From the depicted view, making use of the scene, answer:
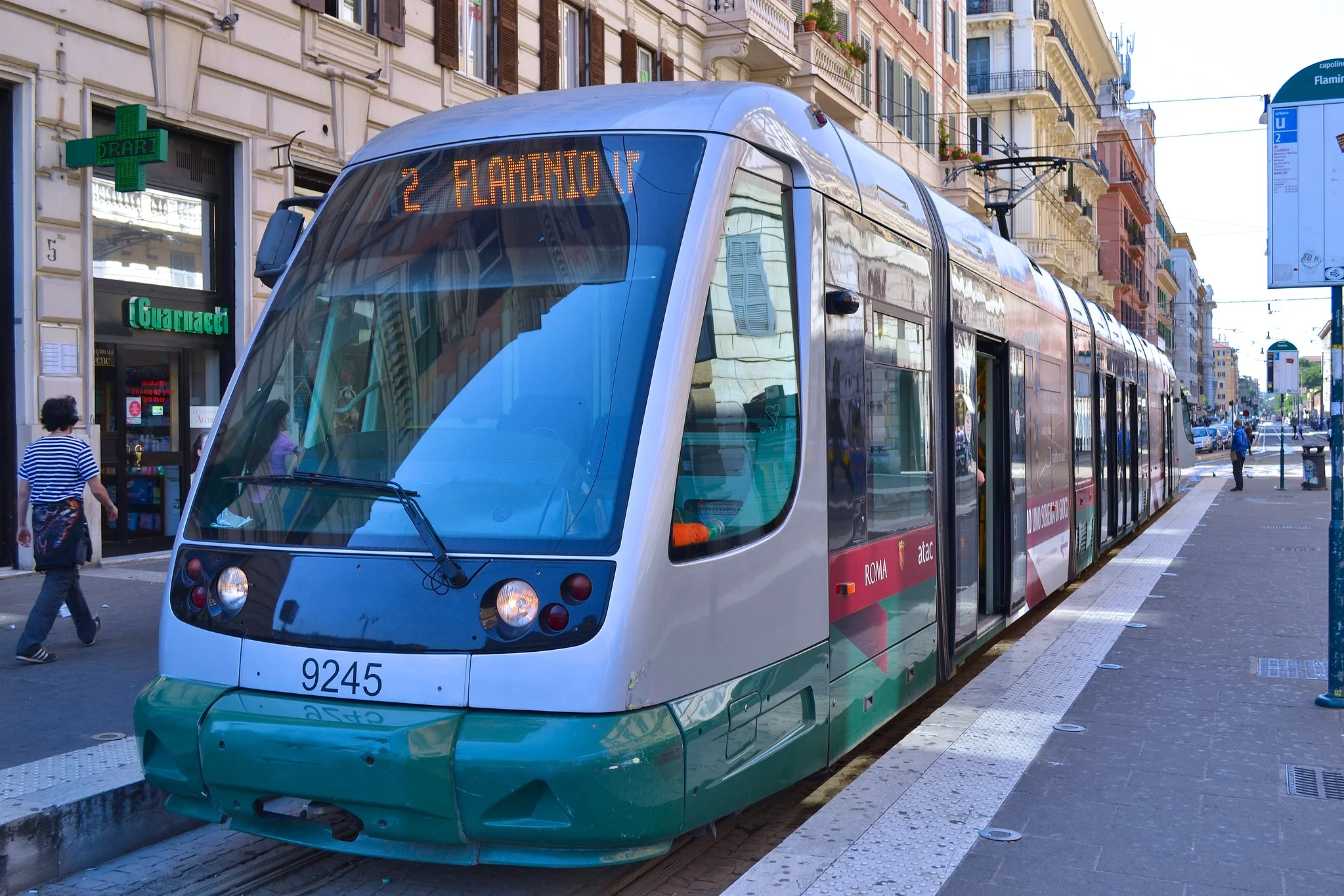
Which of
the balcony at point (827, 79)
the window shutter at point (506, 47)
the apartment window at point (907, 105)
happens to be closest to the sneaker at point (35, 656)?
the window shutter at point (506, 47)

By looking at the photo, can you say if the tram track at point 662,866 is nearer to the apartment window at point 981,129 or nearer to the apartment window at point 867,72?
the apartment window at point 867,72

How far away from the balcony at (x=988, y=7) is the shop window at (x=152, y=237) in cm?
4647

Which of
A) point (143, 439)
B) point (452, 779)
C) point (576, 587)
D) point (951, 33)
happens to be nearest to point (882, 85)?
point (951, 33)

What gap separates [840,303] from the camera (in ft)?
17.4

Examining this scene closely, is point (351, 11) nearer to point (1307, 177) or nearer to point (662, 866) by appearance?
point (1307, 177)

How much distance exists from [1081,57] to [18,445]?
2470 inches

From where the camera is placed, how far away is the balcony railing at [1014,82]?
5306 cm

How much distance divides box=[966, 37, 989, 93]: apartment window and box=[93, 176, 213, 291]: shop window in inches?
1797

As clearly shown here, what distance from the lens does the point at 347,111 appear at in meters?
15.4

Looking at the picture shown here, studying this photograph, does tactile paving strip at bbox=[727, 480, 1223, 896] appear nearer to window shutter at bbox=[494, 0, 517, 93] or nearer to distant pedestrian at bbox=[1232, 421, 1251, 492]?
window shutter at bbox=[494, 0, 517, 93]

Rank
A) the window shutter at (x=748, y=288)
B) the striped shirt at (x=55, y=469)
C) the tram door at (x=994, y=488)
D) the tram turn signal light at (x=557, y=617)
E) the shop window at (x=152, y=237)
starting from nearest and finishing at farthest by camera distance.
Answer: the tram turn signal light at (x=557, y=617)
the window shutter at (x=748, y=288)
the striped shirt at (x=55, y=469)
the tram door at (x=994, y=488)
the shop window at (x=152, y=237)

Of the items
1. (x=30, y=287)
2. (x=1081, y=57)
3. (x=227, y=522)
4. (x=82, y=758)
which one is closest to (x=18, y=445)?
(x=30, y=287)

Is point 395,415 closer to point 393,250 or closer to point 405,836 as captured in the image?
point 393,250

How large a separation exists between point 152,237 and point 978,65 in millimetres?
47723
